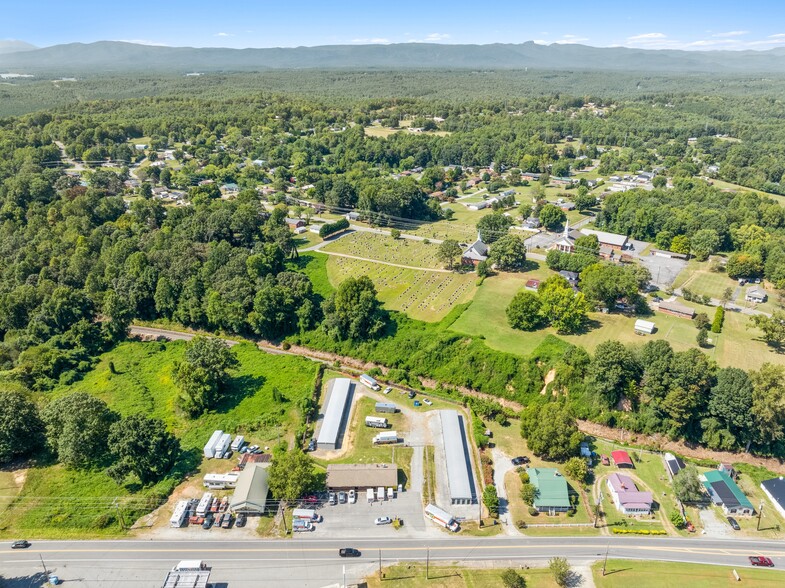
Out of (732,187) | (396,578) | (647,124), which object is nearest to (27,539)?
(396,578)

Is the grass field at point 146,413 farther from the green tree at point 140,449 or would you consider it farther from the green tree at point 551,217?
the green tree at point 551,217

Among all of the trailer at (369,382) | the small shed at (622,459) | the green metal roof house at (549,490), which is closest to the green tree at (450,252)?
the trailer at (369,382)

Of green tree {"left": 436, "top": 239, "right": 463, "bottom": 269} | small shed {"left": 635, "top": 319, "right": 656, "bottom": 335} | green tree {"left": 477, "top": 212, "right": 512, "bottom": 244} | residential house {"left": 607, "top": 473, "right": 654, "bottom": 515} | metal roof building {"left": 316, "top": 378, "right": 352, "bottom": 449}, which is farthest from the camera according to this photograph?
green tree {"left": 477, "top": 212, "right": 512, "bottom": 244}

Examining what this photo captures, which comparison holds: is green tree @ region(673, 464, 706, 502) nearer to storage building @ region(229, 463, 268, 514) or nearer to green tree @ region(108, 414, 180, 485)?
storage building @ region(229, 463, 268, 514)

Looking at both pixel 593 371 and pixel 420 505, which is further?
pixel 593 371

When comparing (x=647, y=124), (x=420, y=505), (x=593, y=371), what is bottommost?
(x=420, y=505)

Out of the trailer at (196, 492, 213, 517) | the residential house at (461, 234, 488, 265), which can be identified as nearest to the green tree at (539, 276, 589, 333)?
the residential house at (461, 234, 488, 265)

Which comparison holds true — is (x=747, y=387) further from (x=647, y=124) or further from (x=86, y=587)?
(x=647, y=124)
